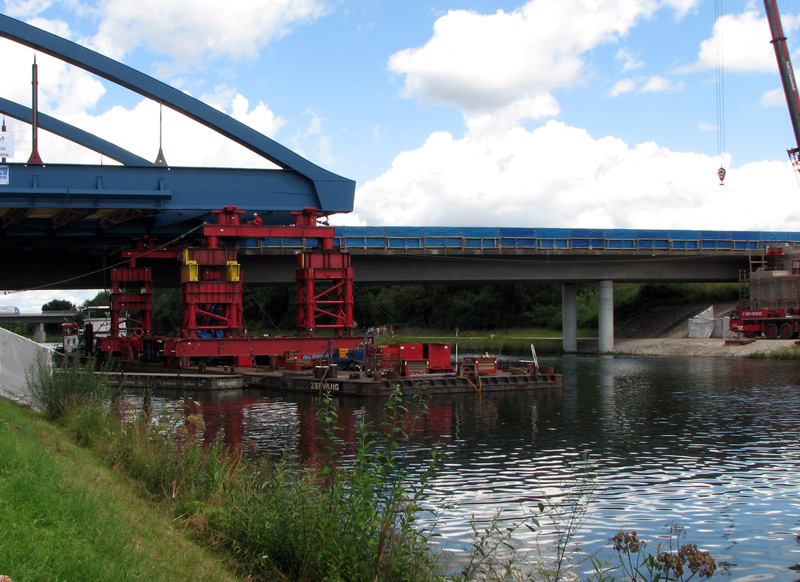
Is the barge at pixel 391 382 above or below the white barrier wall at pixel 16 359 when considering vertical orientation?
below

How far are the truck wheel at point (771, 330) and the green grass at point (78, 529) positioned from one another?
57.7 metres

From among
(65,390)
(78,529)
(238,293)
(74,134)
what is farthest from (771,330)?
(78,529)

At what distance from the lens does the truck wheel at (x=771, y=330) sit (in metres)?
58.1

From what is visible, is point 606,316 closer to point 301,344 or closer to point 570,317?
point 570,317

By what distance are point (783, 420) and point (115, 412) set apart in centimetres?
1973

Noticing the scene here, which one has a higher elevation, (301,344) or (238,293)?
(238,293)

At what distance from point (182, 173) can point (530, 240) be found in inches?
1105

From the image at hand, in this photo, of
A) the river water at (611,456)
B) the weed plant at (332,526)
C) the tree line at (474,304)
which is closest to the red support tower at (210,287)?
the river water at (611,456)

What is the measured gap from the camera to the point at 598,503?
44.5 ft

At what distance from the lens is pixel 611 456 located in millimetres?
18250

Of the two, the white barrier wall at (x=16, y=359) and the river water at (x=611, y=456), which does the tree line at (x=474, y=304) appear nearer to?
the river water at (x=611, y=456)

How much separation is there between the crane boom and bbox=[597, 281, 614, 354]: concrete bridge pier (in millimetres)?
18352

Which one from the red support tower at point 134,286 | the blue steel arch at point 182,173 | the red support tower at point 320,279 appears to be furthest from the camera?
the red support tower at point 134,286

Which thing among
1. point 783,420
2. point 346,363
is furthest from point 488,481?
point 346,363
